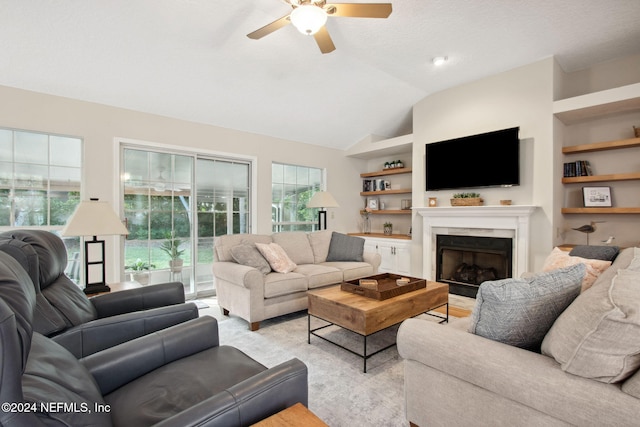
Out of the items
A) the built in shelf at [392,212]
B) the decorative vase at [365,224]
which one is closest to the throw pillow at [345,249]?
the built in shelf at [392,212]

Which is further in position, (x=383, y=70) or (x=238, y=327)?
(x=383, y=70)

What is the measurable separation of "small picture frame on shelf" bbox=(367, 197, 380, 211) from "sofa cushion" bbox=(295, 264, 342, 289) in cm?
251

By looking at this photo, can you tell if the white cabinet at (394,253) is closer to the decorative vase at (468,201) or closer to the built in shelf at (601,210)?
the decorative vase at (468,201)

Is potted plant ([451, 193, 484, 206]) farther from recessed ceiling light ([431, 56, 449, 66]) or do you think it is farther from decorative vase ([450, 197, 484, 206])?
recessed ceiling light ([431, 56, 449, 66])

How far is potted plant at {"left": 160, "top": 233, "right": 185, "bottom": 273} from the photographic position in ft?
13.3

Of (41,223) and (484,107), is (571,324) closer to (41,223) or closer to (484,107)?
(484,107)

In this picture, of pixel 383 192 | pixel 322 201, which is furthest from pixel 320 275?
pixel 383 192

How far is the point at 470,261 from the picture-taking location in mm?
4535

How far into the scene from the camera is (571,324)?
112 centimetres

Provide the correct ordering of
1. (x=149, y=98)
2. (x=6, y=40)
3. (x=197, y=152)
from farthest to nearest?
(x=197, y=152)
(x=149, y=98)
(x=6, y=40)

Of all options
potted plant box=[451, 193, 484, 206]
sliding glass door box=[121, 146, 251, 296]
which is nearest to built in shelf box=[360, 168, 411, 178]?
potted plant box=[451, 193, 484, 206]

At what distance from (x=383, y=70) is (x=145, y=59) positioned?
2.68 m

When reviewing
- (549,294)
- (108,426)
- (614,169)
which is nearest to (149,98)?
(108,426)

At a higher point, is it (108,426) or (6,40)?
(6,40)
